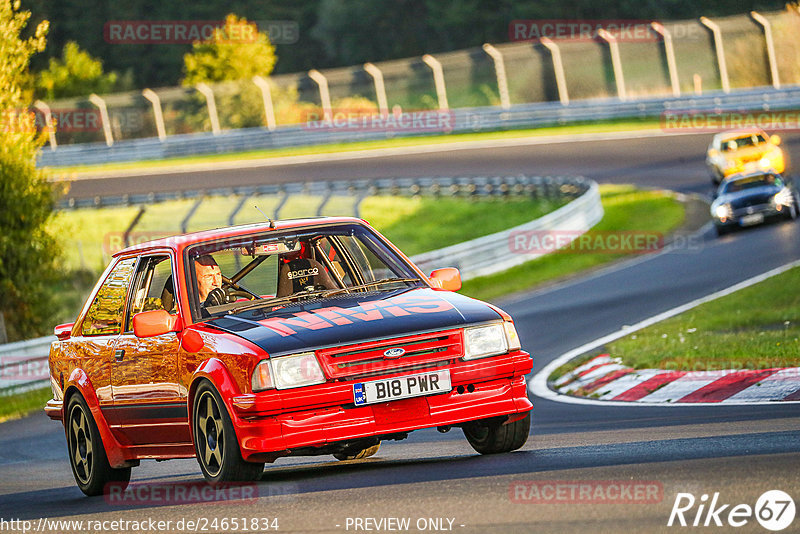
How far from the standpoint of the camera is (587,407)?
1071cm

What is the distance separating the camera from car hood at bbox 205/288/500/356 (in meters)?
6.80

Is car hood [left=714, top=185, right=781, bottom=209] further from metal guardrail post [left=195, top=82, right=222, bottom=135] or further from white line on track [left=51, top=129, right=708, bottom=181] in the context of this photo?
metal guardrail post [left=195, top=82, right=222, bottom=135]

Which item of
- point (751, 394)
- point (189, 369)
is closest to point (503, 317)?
point (189, 369)

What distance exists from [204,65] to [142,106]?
7.47 metres

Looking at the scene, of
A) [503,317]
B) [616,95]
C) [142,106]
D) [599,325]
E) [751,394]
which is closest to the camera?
[503,317]

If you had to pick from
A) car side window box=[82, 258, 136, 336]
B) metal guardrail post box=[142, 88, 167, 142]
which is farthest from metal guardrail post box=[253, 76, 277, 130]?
car side window box=[82, 258, 136, 336]

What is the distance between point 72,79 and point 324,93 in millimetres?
22279

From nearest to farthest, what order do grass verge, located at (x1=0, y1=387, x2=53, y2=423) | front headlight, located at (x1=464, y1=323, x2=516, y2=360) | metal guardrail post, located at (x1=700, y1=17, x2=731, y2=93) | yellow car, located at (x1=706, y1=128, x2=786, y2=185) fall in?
front headlight, located at (x1=464, y1=323, x2=516, y2=360), grass verge, located at (x1=0, y1=387, x2=53, y2=423), yellow car, located at (x1=706, y1=128, x2=786, y2=185), metal guardrail post, located at (x1=700, y1=17, x2=731, y2=93)

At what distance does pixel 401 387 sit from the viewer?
22.4 feet

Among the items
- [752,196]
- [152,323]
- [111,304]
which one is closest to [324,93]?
[752,196]

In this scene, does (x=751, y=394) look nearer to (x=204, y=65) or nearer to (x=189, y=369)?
(x=189, y=369)

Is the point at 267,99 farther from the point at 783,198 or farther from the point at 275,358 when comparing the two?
the point at 275,358

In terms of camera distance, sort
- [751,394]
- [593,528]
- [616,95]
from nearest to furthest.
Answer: [593,528], [751,394], [616,95]

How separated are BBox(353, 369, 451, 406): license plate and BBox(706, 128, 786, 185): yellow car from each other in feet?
77.3
